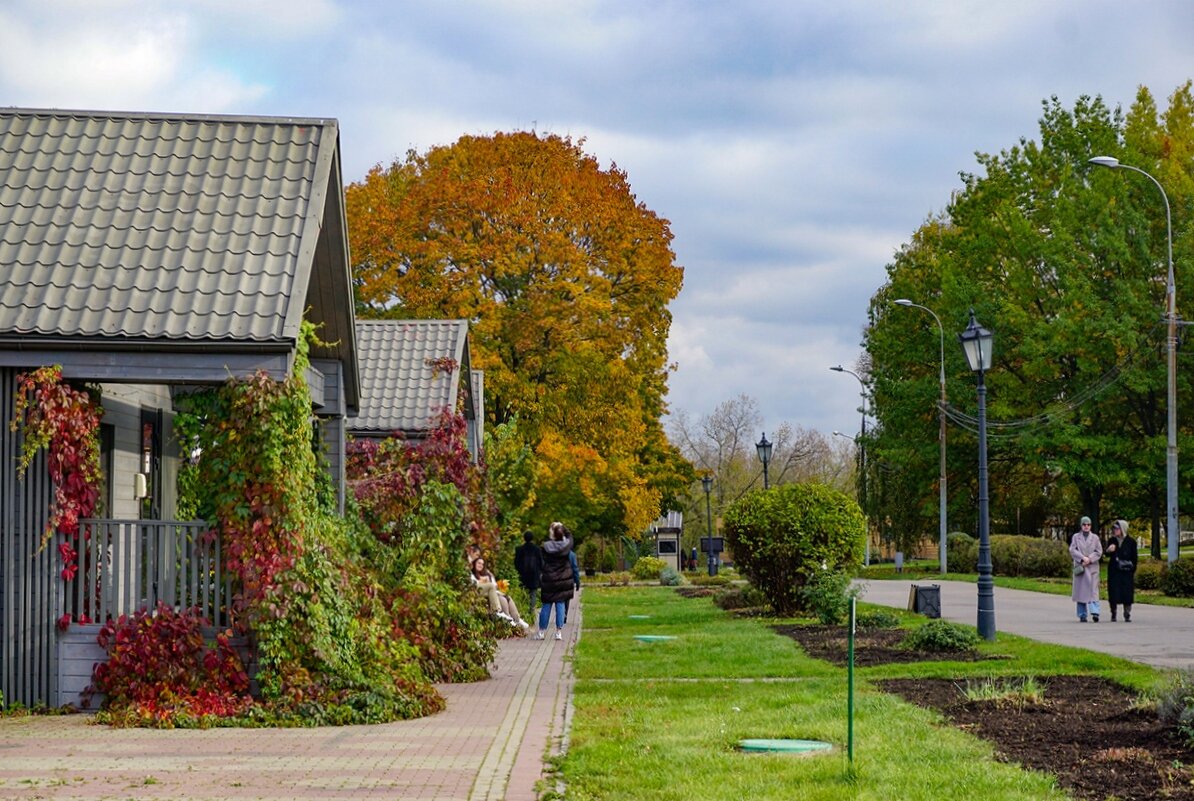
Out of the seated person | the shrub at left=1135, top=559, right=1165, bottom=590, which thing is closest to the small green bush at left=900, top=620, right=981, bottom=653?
the seated person

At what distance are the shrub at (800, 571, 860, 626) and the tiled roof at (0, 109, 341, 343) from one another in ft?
40.0

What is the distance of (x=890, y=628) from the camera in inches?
904

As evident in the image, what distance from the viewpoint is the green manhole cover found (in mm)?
10859

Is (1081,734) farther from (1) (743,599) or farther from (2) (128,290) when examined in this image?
(1) (743,599)

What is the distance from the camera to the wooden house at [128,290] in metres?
13.4

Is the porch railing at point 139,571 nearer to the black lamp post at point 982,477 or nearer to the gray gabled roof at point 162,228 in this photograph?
the gray gabled roof at point 162,228

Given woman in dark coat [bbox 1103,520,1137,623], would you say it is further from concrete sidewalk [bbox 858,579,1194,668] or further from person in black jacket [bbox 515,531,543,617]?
person in black jacket [bbox 515,531,543,617]

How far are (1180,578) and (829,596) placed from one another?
1235 centimetres

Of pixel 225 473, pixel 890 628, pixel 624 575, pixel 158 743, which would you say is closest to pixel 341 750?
pixel 158 743

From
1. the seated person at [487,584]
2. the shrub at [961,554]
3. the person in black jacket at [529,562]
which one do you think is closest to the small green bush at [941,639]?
the seated person at [487,584]

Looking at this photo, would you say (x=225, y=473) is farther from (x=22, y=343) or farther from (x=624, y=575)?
(x=624, y=575)

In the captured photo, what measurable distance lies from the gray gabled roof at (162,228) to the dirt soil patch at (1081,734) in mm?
6694

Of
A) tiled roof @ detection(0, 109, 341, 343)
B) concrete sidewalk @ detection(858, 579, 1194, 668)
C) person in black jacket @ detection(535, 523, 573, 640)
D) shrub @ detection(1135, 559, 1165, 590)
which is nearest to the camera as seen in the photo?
tiled roof @ detection(0, 109, 341, 343)

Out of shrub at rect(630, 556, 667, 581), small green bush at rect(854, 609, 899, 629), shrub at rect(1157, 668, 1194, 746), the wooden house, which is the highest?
the wooden house
